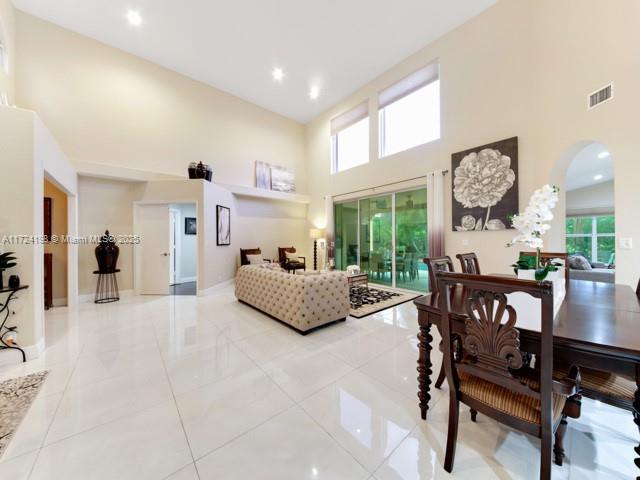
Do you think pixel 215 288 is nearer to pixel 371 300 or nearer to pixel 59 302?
pixel 59 302

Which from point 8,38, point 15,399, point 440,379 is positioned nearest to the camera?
point 15,399

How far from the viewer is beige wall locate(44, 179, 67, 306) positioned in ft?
14.2

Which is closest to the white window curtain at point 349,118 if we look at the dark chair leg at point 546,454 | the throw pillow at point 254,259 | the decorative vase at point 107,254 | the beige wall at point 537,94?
the beige wall at point 537,94

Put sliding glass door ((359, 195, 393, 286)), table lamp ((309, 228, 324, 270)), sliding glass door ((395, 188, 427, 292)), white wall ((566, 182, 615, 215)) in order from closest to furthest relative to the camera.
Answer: sliding glass door ((395, 188, 427, 292)) < sliding glass door ((359, 195, 393, 286)) < white wall ((566, 182, 615, 215)) < table lamp ((309, 228, 324, 270))

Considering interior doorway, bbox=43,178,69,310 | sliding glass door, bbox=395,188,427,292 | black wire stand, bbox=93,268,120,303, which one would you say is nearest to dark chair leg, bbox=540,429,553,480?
sliding glass door, bbox=395,188,427,292

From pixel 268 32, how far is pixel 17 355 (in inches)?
235

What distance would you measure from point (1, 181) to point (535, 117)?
6760mm

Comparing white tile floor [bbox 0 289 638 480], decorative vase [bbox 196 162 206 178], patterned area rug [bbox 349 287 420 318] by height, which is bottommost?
white tile floor [bbox 0 289 638 480]

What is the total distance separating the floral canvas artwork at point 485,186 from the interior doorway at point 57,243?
727 centimetres

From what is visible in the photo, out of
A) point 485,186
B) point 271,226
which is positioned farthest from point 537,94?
point 271,226

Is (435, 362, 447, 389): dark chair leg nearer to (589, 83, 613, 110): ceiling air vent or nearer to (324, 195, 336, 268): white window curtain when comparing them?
(589, 83, 613, 110): ceiling air vent

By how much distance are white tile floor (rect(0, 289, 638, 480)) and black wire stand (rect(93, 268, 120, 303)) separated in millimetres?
2374

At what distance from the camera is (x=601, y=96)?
286 cm

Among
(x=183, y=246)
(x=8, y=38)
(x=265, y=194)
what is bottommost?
(x=183, y=246)
